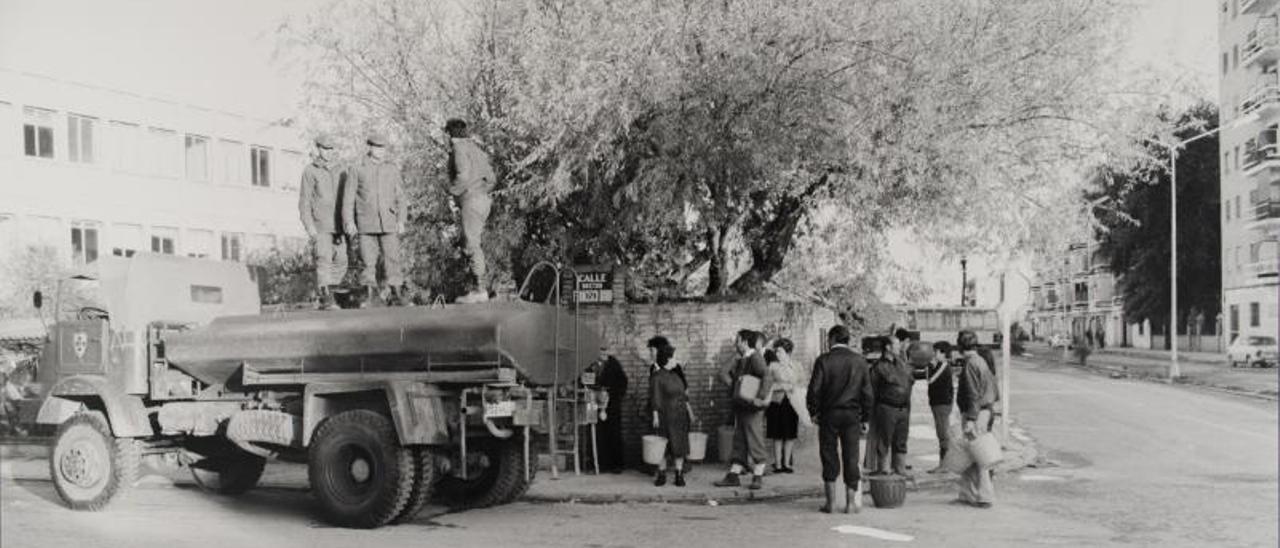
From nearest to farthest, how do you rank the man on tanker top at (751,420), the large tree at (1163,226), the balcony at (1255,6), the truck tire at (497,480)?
1. the balcony at (1255,6)
2. the large tree at (1163,226)
3. the truck tire at (497,480)
4. the man on tanker top at (751,420)

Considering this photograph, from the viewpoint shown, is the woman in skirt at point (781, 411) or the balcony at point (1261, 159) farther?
the woman in skirt at point (781, 411)

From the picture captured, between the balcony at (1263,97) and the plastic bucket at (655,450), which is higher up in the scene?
the balcony at (1263,97)

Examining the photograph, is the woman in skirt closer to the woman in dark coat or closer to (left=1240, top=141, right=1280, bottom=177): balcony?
the woman in dark coat

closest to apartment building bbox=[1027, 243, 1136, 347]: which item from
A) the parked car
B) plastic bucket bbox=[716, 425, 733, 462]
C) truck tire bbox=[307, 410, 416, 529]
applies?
the parked car

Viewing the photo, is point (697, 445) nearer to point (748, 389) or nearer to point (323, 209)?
point (748, 389)

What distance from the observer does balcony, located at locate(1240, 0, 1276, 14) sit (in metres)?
9.22

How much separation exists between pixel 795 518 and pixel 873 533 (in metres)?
1.10

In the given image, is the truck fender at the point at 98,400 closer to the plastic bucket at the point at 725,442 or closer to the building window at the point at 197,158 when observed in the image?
the plastic bucket at the point at 725,442

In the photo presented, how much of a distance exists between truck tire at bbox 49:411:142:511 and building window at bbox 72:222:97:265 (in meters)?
4.68

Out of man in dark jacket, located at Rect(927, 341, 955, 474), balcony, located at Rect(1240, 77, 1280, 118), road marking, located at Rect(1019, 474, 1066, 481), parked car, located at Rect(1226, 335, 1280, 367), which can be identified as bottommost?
road marking, located at Rect(1019, 474, 1066, 481)

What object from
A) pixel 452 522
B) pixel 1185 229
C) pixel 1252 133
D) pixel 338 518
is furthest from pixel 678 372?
pixel 1252 133

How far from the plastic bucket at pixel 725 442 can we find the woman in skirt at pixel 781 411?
562mm

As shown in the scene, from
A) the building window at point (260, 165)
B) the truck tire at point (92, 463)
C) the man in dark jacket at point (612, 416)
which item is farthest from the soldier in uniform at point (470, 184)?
the building window at point (260, 165)

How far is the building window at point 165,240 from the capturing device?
17844mm
